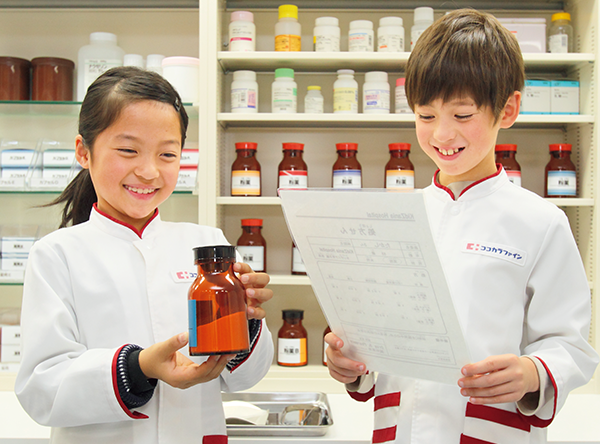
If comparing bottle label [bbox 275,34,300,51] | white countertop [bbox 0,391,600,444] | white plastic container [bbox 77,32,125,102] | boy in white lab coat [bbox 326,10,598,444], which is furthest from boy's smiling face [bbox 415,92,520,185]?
white plastic container [bbox 77,32,125,102]

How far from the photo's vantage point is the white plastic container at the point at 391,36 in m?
1.68

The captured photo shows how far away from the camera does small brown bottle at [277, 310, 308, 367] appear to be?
1.68 metres

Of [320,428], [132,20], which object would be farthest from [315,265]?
[132,20]

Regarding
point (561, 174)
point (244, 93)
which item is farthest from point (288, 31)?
point (561, 174)

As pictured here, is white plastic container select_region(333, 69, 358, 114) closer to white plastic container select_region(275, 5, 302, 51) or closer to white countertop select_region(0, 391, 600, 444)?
white plastic container select_region(275, 5, 302, 51)

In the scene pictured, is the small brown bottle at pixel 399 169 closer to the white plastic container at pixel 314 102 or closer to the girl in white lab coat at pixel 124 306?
the white plastic container at pixel 314 102

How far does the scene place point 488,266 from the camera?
0.78 m

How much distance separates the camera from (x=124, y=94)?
2.74 feet

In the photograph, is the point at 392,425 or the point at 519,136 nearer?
the point at 392,425

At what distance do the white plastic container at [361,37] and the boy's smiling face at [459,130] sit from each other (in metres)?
0.93

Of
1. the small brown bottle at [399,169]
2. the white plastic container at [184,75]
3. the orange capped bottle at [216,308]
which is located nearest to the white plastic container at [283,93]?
the white plastic container at [184,75]

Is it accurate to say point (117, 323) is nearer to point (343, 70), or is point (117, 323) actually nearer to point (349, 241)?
point (349, 241)

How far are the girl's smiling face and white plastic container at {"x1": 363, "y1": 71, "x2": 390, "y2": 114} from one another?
948mm

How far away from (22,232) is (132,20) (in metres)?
0.87
